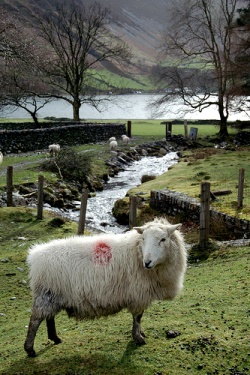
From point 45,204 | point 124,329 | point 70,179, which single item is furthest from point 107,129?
point 124,329

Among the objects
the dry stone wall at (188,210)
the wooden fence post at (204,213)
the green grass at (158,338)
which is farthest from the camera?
the dry stone wall at (188,210)

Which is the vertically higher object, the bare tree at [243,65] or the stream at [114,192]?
the bare tree at [243,65]

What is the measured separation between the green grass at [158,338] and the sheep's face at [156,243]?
43.7 inches

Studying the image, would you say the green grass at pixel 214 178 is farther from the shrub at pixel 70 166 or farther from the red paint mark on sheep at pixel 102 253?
the red paint mark on sheep at pixel 102 253

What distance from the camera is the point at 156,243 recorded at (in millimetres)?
6406

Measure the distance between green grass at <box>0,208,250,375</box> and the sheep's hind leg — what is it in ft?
0.38

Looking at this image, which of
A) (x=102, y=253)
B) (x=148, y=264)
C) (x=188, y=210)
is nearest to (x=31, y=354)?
(x=102, y=253)

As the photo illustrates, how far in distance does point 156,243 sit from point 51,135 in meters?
28.9

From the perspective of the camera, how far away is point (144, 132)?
1870 inches

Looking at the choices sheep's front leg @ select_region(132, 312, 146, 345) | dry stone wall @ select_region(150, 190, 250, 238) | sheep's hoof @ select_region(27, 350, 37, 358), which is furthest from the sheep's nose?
dry stone wall @ select_region(150, 190, 250, 238)

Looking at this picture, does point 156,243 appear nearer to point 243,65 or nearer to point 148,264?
point 148,264

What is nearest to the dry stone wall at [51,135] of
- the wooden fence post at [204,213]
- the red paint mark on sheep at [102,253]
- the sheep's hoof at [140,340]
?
the wooden fence post at [204,213]

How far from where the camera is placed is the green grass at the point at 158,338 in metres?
5.76

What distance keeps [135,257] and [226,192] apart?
1153 cm
